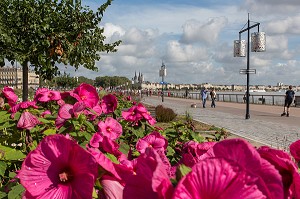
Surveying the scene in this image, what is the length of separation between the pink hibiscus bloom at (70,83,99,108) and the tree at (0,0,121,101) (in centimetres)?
763

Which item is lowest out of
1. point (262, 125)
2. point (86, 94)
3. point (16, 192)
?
point (262, 125)

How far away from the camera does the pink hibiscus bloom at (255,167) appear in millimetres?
569

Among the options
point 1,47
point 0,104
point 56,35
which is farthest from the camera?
point 56,35

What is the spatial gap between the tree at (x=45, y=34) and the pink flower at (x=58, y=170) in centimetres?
930

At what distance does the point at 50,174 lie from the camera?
0.86 meters

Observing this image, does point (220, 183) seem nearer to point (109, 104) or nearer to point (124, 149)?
point (124, 149)

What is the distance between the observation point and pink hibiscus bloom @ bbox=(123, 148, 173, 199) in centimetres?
61

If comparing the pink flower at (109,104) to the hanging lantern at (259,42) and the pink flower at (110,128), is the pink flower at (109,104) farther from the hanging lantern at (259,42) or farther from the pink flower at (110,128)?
the hanging lantern at (259,42)

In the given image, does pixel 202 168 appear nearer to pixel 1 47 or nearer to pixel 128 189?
pixel 128 189

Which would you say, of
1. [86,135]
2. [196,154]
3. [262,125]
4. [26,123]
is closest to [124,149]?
[86,135]

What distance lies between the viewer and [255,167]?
593mm

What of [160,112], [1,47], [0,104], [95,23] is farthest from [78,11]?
[0,104]

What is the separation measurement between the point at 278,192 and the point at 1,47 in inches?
393

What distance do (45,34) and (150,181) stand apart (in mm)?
10419
